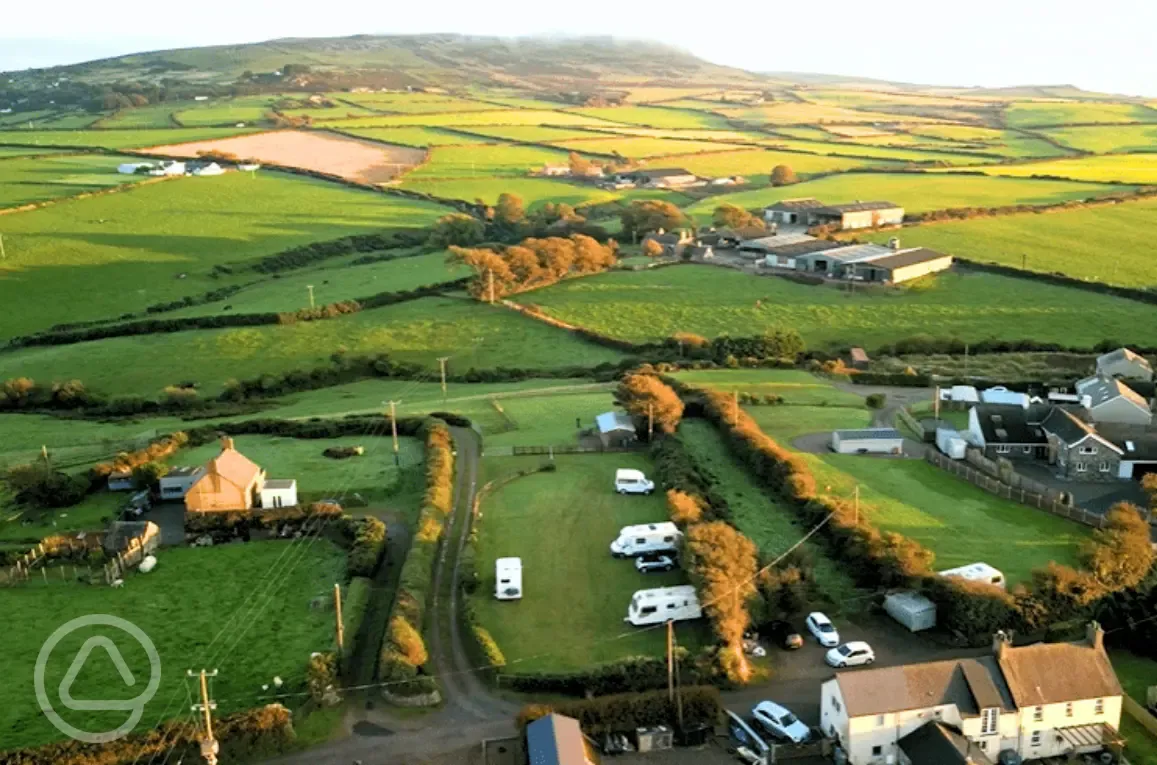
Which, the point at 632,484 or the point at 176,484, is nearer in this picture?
the point at 632,484

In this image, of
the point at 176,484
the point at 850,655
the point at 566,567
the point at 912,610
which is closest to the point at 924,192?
the point at 566,567

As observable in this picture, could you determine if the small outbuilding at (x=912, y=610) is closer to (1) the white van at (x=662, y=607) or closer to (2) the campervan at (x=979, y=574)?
(2) the campervan at (x=979, y=574)

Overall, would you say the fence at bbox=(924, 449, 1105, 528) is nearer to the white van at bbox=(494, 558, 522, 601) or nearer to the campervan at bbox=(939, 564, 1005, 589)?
the campervan at bbox=(939, 564, 1005, 589)

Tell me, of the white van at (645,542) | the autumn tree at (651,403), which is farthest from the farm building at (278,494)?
the autumn tree at (651,403)

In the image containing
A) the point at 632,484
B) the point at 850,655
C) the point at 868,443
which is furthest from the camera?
the point at 868,443

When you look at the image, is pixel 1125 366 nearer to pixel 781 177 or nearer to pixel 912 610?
pixel 912 610

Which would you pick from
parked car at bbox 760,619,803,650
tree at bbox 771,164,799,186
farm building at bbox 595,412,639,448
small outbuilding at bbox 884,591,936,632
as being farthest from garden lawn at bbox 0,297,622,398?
tree at bbox 771,164,799,186
